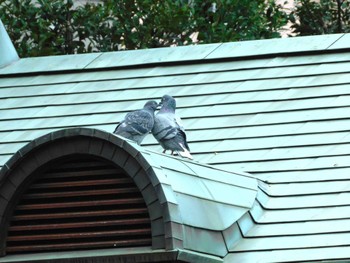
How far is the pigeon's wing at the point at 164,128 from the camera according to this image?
410 inches

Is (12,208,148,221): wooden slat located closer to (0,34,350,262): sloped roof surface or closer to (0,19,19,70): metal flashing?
(0,34,350,262): sloped roof surface

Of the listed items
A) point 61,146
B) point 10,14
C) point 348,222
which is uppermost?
point 10,14

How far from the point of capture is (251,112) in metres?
11.9

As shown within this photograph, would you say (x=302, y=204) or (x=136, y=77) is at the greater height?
(x=136, y=77)

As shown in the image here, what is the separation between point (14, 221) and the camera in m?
9.47

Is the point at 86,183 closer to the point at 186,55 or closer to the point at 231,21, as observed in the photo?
the point at 186,55

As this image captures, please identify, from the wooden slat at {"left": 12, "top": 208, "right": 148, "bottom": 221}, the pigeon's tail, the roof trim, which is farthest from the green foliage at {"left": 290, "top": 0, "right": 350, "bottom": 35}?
the wooden slat at {"left": 12, "top": 208, "right": 148, "bottom": 221}

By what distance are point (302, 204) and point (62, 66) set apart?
4.13 metres

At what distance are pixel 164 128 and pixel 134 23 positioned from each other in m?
9.33

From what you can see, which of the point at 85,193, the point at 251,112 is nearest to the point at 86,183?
the point at 85,193

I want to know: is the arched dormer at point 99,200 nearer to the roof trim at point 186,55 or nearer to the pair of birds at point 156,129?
the pair of birds at point 156,129

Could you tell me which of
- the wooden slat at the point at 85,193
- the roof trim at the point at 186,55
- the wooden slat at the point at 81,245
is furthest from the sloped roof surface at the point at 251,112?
the wooden slat at the point at 85,193

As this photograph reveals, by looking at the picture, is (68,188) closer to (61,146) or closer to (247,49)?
(61,146)

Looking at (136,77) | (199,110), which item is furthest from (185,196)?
(136,77)
